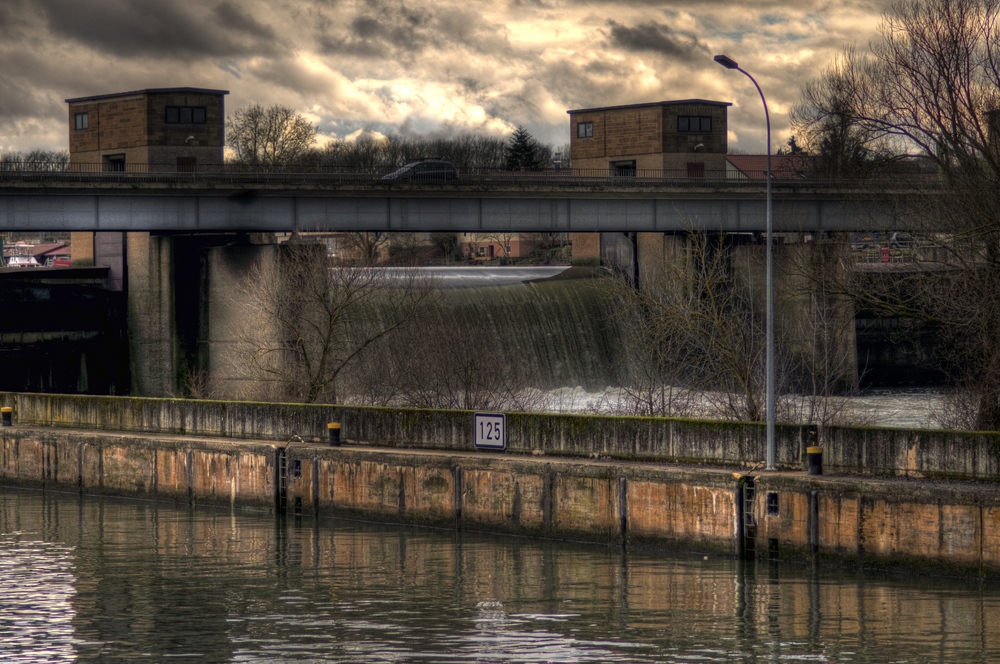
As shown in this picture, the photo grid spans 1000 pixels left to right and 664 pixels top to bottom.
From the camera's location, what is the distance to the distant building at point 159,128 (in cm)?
6888

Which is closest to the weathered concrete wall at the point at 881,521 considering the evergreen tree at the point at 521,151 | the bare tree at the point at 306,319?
the bare tree at the point at 306,319

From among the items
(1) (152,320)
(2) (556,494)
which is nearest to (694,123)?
(1) (152,320)

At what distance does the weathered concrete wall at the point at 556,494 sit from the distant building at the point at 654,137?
46259mm

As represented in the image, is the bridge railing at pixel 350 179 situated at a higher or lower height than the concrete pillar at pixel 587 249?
higher

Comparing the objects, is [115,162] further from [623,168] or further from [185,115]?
[623,168]

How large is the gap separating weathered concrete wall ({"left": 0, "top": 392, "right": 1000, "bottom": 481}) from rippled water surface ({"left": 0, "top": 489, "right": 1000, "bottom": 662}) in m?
2.54

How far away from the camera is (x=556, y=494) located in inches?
1209

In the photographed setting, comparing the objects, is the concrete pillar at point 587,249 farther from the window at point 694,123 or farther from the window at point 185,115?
the window at point 185,115

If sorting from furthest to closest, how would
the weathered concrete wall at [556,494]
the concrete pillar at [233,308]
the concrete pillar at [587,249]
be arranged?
the concrete pillar at [587,249] → the concrete pillar at [233,308] → the weathered concrete wall at [556,494]

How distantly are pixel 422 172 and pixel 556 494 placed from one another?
3167 cm

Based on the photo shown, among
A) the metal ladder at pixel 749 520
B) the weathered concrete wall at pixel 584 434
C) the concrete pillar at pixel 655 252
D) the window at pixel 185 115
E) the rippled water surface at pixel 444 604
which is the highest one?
the window at pixel 185 115

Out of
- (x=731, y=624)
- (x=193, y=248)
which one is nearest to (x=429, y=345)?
(x=193, y=248)

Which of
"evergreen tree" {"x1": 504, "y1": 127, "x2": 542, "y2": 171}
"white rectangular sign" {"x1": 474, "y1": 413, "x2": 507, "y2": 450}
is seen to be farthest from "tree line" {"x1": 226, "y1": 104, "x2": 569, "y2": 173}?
"white rectangular sign" {"x1": 474, "y1": 413, "x2": 507, "y2": 450}

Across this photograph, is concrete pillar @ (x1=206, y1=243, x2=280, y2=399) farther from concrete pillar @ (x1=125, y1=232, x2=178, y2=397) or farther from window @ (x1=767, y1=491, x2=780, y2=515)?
window @ (x1=767, y1=491, x2=780, y2=515)
